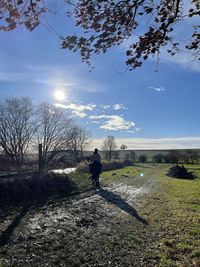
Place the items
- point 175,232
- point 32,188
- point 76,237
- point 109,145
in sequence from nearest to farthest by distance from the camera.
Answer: point 76,237, point 175,232, point 32,188, point 109,145

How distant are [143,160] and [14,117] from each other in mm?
53472

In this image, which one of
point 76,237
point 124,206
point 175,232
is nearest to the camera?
point 76,237

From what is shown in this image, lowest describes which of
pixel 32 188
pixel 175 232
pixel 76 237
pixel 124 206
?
pixel 175 232

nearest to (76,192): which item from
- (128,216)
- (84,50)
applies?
(128,216)

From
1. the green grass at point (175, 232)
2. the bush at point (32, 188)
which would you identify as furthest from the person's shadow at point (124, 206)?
the bush at point (32, 188)

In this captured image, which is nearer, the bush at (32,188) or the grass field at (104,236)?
the grass field at (104,236)

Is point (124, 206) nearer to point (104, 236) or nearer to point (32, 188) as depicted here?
point (32, 188)

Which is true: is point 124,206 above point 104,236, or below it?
above

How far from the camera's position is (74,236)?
8070 mm

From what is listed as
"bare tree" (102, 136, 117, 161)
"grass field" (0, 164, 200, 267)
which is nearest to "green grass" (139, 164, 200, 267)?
"grass field" (0, 164, 200, 267)

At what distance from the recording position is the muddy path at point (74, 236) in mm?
6492

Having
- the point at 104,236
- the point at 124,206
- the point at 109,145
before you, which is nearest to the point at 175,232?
the point at 104,236

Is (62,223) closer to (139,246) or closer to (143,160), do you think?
(139,246)

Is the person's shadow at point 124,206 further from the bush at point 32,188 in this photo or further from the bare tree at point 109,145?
the bare tree at point 109,145
